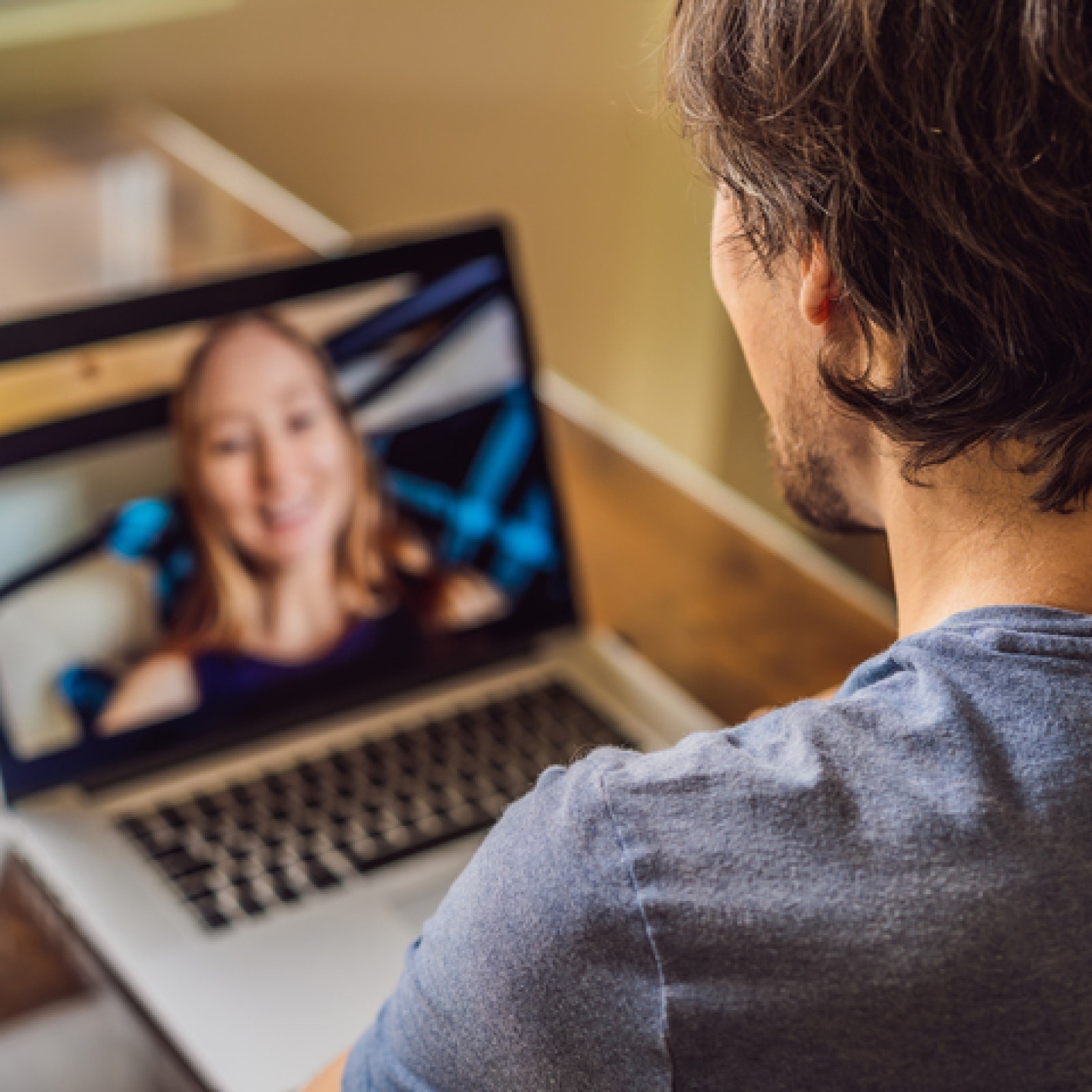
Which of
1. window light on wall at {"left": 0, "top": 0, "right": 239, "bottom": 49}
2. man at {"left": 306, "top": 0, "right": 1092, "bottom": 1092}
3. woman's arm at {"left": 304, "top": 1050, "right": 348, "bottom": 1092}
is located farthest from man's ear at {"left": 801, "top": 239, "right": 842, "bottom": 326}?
window light on wall at {"left": 0, "top": 0, "right": 239, "bottom": 49}

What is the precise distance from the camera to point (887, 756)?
0.47 m

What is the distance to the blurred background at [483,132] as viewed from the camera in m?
1.56

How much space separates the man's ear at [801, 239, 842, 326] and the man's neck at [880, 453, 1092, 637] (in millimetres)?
75

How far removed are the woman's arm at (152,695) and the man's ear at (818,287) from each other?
51 centimetres

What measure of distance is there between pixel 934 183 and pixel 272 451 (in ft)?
1.82

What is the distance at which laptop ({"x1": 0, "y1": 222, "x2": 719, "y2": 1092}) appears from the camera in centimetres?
80

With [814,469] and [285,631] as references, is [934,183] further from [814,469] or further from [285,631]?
[285,631]

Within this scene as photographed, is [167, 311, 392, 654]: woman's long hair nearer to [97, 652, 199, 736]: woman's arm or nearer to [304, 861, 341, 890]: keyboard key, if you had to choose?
[97, 652, 199, 736]: woman's arm

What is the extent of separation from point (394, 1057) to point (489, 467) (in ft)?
1.72

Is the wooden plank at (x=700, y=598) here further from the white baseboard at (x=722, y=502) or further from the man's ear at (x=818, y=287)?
the man's ear at (x=818, y=287)

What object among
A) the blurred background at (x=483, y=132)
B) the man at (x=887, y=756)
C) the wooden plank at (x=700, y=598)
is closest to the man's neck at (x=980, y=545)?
the man at (x=887, y=756)

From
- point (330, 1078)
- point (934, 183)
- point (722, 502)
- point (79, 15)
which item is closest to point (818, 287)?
point (934, 183)

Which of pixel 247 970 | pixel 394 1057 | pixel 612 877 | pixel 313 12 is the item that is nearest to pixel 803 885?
pixel 612 877

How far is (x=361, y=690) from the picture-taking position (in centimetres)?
96
